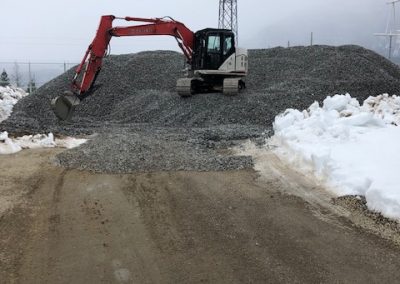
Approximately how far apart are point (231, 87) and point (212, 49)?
188 centimetres

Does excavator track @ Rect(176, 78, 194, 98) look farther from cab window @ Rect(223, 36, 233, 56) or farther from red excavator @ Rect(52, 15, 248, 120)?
cab window @ Rect(223, 36, 233, 56)

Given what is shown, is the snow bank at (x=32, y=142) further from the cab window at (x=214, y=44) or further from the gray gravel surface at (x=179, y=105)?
the cab window at (x=214, y=44)

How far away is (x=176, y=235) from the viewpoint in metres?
5.59

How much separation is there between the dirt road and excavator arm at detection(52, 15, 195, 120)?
6533 mm

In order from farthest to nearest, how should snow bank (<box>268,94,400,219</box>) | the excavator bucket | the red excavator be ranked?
1. the red excavator
2. the excavator bucket
3. snow bank (<box>268,94,400,219</box>)

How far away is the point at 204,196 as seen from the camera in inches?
281

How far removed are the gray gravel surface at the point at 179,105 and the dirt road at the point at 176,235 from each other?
1434mm

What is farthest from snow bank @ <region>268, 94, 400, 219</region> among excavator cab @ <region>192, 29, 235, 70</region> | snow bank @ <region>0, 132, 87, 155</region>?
excavator cab @ <region>192, 29, 235, 70</region>

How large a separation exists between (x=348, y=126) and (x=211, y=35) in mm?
9893

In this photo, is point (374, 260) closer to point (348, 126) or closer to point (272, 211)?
point (272, 211)

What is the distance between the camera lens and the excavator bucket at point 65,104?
14156 millimetres

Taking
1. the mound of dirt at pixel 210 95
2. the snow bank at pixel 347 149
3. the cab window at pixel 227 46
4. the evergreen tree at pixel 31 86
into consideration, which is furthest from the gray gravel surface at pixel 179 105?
the evergreen tree at pixel 31 86

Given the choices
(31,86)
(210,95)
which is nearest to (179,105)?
(210,95)

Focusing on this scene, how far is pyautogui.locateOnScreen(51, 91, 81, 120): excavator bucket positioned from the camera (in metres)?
14.2
